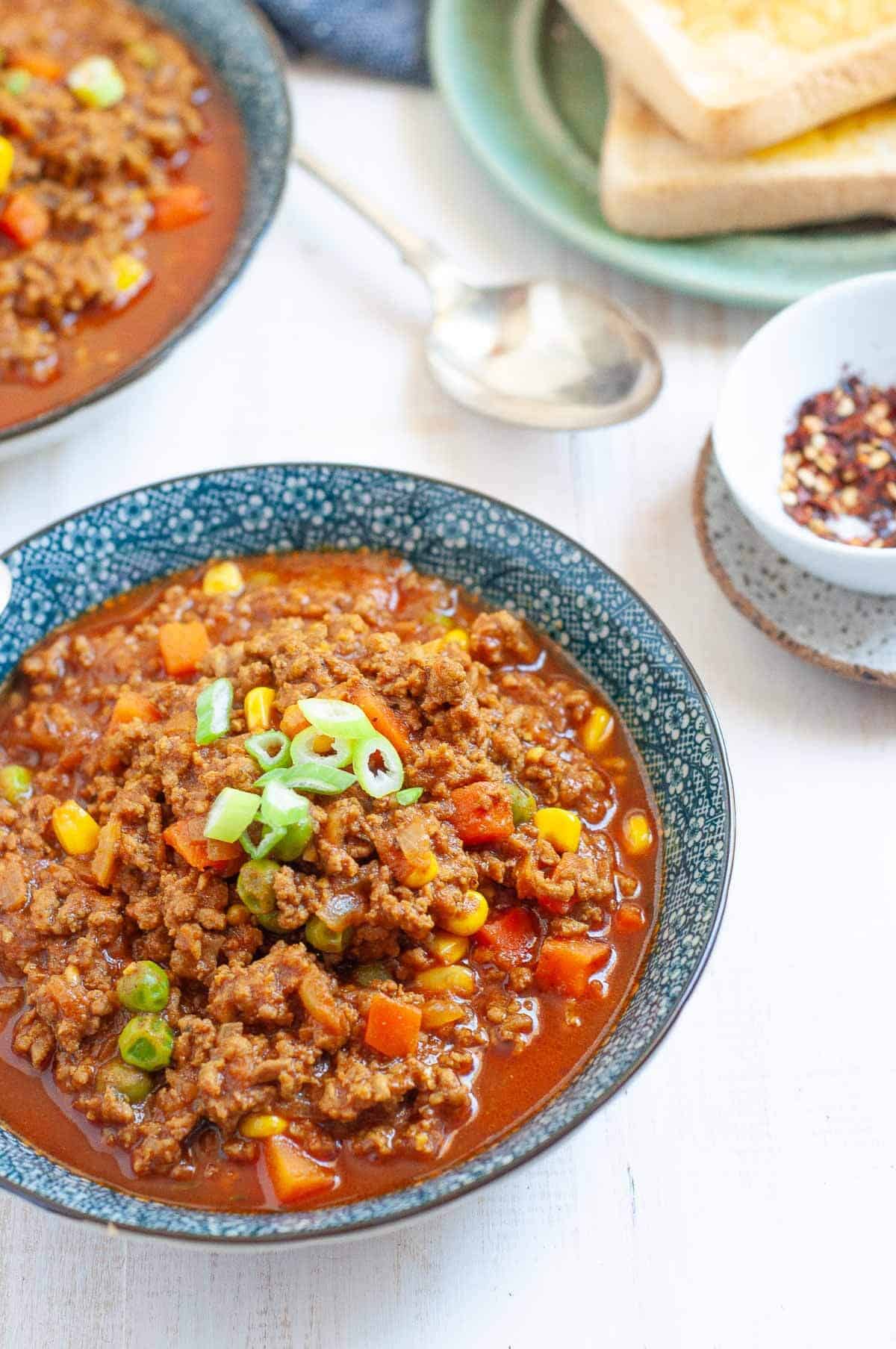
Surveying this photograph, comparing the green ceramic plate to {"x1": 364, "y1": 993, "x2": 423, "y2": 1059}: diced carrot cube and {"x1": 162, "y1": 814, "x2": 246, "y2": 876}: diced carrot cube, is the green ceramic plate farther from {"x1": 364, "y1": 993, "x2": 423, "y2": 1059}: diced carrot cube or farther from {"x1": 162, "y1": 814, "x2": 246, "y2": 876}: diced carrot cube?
{"x1": 364, "y1": 993, "x2": 423, "y2": 1059}: diced carrot cube

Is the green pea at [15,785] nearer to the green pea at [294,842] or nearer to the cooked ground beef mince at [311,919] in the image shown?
the cooked ground beef mince at [311,919]

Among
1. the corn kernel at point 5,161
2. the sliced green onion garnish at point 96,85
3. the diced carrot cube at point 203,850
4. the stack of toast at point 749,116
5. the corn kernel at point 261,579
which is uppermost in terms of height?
the stack of toast at point 749,116

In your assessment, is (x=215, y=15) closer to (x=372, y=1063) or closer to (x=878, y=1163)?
(x=372, y=1063)

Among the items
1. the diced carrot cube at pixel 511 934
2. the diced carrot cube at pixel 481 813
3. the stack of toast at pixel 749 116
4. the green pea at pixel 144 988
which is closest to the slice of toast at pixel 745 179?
the stack of toast at pixel 749 116

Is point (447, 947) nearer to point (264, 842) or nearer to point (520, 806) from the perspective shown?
point (520, 806)

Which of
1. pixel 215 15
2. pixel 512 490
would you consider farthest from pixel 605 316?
pixel 215 15
